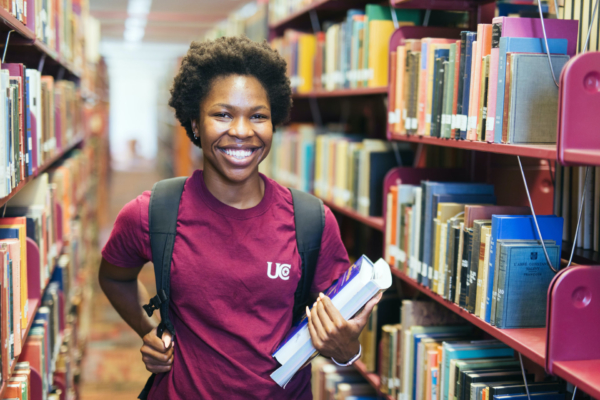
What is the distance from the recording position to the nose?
1521 millimetres

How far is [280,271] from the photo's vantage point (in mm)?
1550

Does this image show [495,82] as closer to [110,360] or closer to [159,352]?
[159,352]

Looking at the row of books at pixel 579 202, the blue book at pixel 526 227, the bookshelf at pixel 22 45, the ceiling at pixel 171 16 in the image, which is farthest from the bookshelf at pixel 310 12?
the ceiling at pixel 171 16

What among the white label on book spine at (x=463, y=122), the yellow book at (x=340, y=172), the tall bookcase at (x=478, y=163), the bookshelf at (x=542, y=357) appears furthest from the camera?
the yellow book at (x=340, y=172)

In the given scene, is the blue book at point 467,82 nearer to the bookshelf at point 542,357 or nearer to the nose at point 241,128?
the bookshelf at point 542,357

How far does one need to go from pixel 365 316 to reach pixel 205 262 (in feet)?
1.34

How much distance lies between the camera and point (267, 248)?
1552mm

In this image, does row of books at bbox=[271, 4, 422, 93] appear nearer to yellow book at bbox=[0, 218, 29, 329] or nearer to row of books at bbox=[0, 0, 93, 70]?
row of books at bbox=[0, 0, 93, 70]

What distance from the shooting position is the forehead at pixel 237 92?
1.55 meters

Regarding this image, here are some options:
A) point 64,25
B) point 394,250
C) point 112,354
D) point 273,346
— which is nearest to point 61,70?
point 64,25

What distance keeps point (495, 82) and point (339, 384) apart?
180cm

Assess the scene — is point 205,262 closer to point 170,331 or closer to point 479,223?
point 170,331

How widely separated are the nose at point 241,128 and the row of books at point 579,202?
2.81ft

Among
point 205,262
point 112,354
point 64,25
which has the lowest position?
point 112,354
